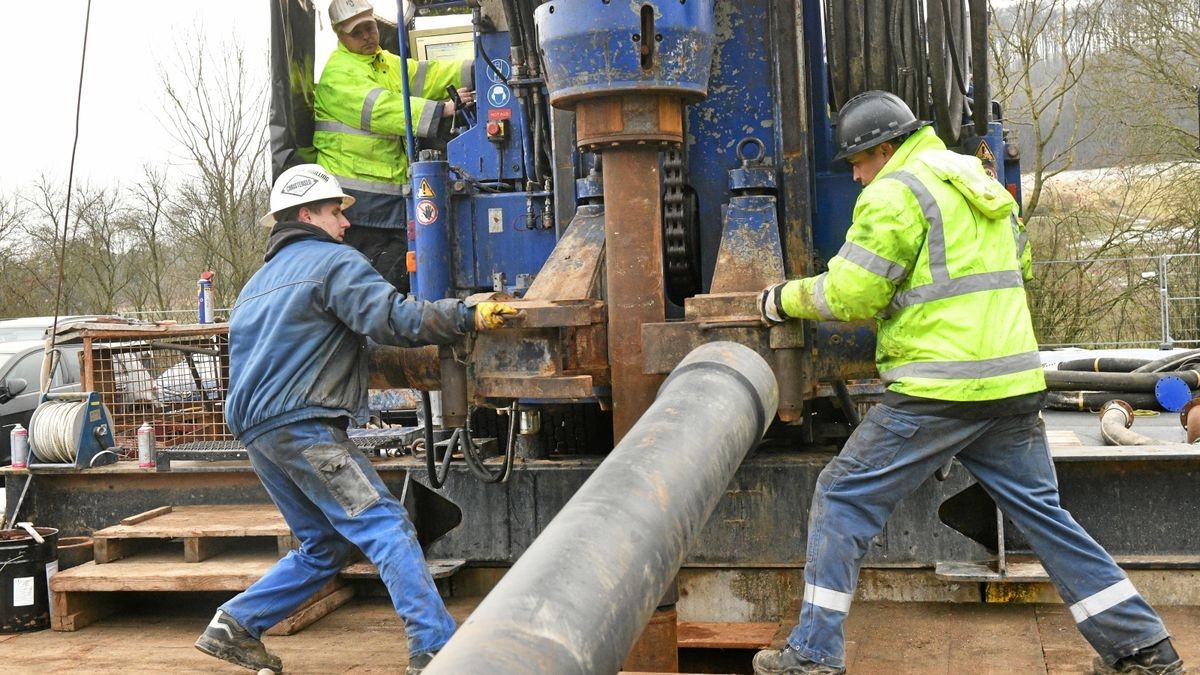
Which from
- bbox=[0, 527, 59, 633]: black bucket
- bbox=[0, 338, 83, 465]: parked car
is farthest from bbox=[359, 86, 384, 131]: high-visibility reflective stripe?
bbox=[0, 338, 83, 465]: parked car

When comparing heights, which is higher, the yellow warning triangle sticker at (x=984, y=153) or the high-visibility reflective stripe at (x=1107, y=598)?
the yellow warning triangle sticker at (x=984, y=153)

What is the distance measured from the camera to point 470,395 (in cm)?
411

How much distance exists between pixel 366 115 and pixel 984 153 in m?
3.09

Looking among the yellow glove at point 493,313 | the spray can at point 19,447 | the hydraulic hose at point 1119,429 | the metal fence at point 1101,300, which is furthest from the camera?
the metal fence at point 1101,300

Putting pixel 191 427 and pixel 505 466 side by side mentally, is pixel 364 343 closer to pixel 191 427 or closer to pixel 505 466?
pixel 505 466

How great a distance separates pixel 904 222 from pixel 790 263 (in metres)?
1.00

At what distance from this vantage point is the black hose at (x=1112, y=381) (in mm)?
8445

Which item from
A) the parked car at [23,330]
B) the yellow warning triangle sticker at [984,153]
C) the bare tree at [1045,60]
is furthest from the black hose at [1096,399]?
the bare tree at [1045,60]

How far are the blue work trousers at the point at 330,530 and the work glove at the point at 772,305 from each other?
4.42ft

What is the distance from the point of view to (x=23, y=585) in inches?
212

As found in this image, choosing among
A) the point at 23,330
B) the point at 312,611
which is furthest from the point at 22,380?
the point at 312,611

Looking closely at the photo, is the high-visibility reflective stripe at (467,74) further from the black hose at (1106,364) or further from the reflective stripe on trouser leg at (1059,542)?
the black hose at (1106,364)

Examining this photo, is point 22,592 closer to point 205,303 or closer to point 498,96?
point 205,303

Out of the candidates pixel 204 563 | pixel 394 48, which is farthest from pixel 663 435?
pixel 394 48
